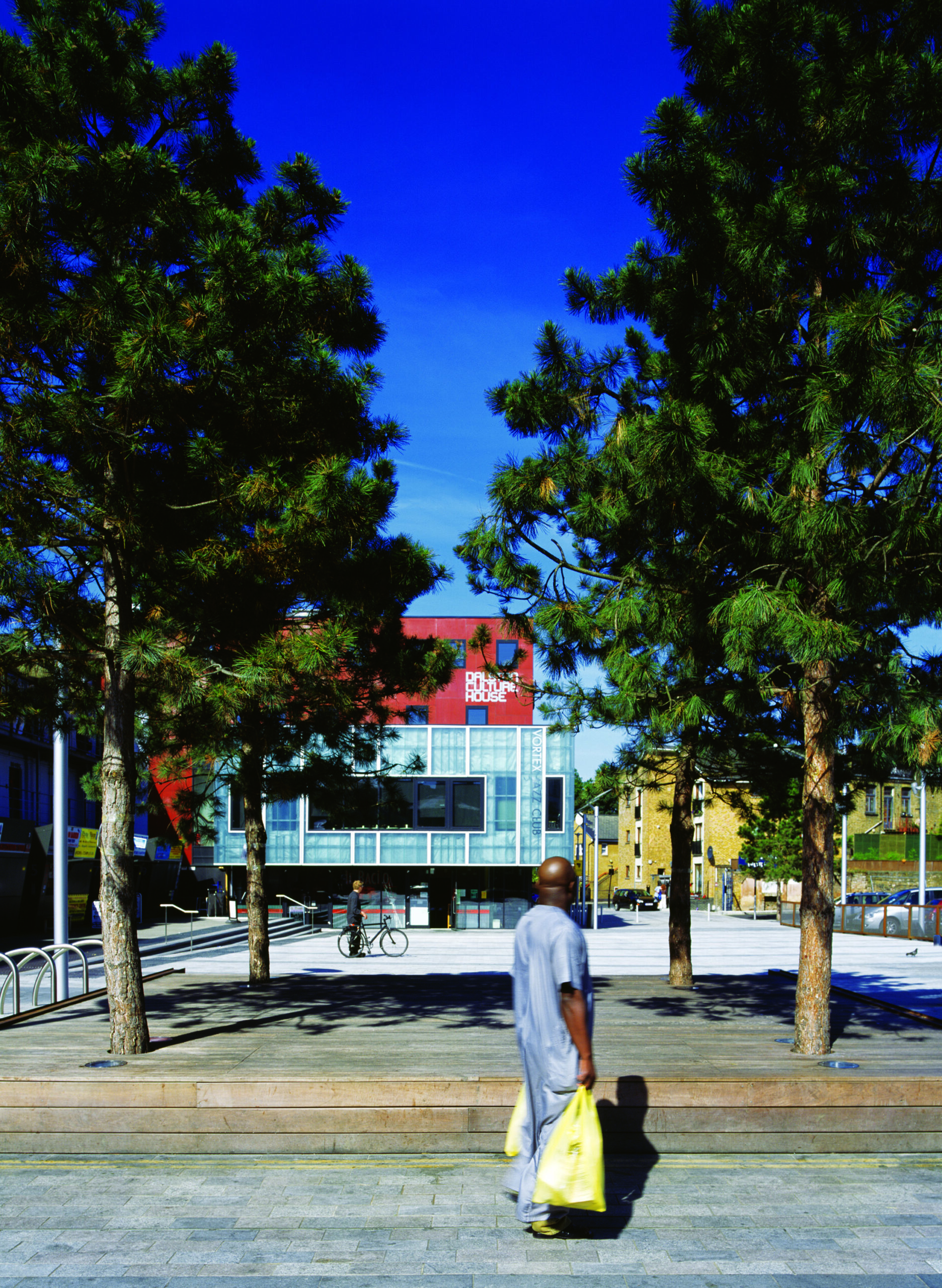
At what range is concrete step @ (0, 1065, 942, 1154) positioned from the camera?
23.1 ft

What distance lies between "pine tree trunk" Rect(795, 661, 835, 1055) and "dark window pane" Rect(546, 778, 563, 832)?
109 ft

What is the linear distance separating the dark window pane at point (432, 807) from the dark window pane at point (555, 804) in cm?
412

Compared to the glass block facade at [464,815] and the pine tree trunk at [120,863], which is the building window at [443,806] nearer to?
the glass block facade at [464,815]

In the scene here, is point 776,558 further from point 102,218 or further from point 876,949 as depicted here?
point 876,949

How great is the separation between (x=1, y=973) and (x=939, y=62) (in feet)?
61.2

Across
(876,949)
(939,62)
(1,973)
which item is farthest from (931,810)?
(939,62)

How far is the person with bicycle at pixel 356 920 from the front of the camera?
21703mm

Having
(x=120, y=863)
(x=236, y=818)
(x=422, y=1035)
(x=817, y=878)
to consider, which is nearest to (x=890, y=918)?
(x=236, y=818)

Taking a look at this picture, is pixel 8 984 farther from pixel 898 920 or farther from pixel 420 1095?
pixel 898 920

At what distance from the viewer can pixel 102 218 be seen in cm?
884

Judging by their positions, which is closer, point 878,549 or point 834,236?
point 878,549

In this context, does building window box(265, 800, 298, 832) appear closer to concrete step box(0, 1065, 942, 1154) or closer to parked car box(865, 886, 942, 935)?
parked car box(865, 886, 942, 935)

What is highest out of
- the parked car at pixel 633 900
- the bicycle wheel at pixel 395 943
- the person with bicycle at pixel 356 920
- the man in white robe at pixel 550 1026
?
the man in white robe at pixel 550 1026

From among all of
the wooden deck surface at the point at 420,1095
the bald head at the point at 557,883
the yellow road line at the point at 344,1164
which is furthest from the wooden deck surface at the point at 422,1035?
the bald head at the point at 557,883
